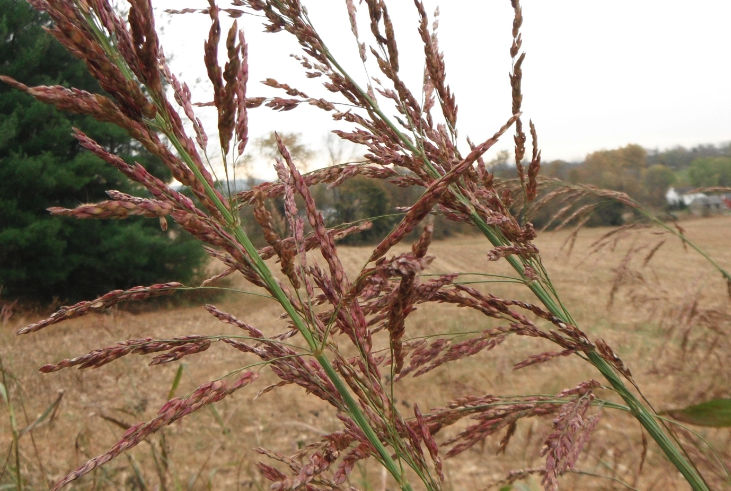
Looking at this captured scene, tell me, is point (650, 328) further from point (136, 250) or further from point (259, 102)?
point (136, 250)

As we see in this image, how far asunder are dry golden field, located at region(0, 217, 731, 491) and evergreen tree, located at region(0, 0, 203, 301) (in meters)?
1.51

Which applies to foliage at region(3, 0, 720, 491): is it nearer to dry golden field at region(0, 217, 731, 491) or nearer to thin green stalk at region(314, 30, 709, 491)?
thin green stalk at region(314, 30, 709, 491)

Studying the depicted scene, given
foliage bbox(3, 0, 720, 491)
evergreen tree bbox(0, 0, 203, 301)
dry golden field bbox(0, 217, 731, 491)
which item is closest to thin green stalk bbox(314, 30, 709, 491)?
foliage bbox(3, 0, 720, 491)

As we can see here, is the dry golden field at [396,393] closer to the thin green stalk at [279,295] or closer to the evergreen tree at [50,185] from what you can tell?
the thin green stalk at [279,295]

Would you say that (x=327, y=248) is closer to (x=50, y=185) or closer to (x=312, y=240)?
(x=312, y=240)

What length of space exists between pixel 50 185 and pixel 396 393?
10330 millimetres

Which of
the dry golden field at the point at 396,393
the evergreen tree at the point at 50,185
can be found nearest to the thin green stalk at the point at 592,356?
the dry golden field at the point at 396,393

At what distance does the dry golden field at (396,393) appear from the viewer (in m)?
1.88

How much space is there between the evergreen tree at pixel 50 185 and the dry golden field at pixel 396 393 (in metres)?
1.51

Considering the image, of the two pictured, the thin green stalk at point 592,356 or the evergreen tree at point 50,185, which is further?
the evergreen tree at point 50,185

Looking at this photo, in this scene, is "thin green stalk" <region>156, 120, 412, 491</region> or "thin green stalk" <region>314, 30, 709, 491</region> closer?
"thin green stalk" <region>156, 120, 412, 491</region>

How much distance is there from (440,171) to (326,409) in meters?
6.53

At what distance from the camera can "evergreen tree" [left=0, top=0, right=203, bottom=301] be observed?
12.2m

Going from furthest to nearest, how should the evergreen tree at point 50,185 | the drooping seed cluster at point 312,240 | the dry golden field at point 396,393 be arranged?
1. the evergreen tree at point 50,185
2. the dry golden field at point 396,393
3. the drooping seed cluster at point 312,240
